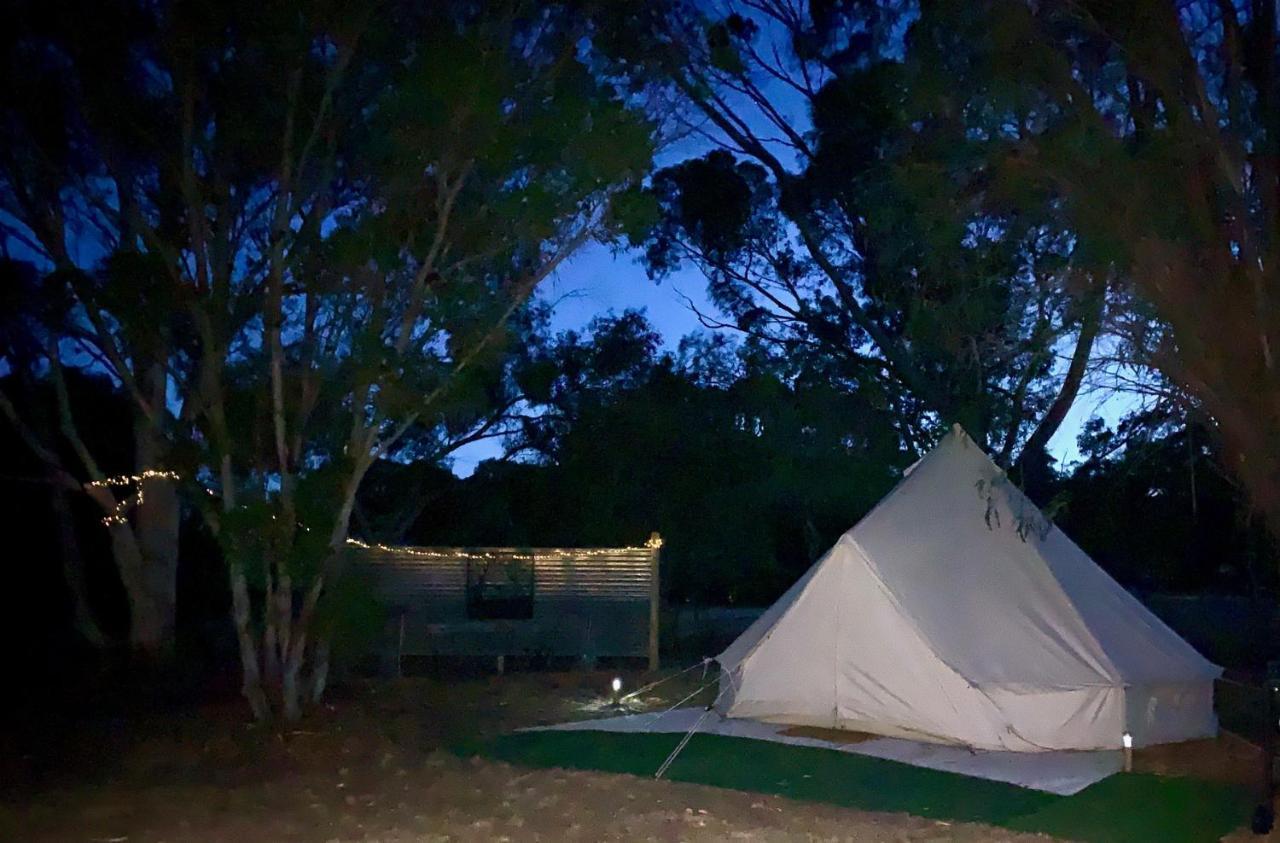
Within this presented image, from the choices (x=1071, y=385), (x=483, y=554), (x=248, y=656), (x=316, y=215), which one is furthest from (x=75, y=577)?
(x=1071, y=385)

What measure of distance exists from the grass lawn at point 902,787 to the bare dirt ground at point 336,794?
1.47 ft

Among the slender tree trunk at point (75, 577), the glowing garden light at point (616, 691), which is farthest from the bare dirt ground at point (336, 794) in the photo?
the slender tree trunk at point (75, 577)

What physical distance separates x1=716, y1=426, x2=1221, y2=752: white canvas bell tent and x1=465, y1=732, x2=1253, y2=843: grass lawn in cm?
85

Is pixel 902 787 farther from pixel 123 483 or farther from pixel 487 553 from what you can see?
pixel 123 483

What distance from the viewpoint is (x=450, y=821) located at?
7.29m

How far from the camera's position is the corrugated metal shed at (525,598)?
14.4 metres

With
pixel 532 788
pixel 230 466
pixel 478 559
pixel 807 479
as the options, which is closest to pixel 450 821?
pixel 532 788

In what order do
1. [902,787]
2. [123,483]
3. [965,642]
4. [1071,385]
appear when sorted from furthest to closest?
[123,483]
[1071,385]
[965,642]
[902,787]

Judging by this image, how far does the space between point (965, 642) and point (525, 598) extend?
6020 mm

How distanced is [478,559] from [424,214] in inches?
198

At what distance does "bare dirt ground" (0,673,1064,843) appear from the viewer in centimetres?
703

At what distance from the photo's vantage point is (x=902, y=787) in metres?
8.63

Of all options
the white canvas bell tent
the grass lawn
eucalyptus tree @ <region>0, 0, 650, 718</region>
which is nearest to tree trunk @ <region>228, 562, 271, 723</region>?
eucalyptus tree @ <region>0, 0, 650, 718</region>

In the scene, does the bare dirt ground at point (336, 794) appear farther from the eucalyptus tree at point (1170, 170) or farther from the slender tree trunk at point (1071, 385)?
the slender tree trunk at point (1071, 385)
